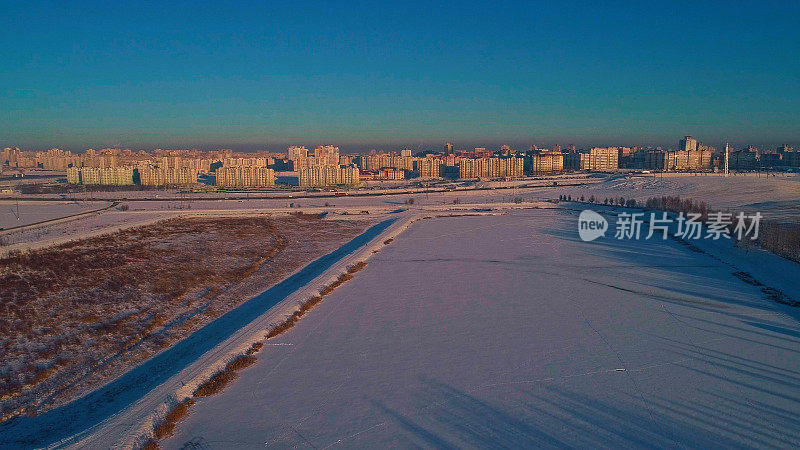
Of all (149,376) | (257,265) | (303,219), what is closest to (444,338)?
(149,376)

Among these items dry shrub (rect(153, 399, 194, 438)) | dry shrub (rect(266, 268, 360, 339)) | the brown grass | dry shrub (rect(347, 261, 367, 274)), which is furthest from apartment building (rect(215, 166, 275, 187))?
dry shrub (rect(153, 399, 194, 438))

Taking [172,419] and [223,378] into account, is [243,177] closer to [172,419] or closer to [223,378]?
[223,378]

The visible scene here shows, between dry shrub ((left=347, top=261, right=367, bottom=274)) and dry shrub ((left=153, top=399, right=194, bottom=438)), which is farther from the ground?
dry shrub ((left=347, top=261, right=367, bottom=274))

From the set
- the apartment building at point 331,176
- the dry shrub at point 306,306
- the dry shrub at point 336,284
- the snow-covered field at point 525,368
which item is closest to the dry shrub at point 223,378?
the snow-covered field at point 525,368

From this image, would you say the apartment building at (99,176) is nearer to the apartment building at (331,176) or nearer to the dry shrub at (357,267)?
the apartment building at (331,176)

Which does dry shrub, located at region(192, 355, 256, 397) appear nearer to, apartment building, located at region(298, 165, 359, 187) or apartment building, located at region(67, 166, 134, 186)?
apartment building, located at region(298, 165, 359, 187)
